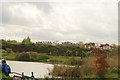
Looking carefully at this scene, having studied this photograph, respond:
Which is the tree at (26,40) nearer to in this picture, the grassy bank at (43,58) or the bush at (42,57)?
the grassy bank at (43,58)

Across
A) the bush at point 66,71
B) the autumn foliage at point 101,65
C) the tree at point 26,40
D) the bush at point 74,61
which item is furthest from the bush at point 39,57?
the autumn foliage at point 101,65

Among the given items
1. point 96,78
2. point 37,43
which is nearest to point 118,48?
point 96,78

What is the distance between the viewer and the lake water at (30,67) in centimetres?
975

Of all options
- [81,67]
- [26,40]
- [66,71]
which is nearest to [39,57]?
[26,40]

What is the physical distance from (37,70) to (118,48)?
10.5ft

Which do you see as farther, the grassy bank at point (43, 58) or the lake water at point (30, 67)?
the lake water at point (30, 67)

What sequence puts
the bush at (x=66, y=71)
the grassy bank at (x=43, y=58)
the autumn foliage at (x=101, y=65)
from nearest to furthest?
the autumn foliage at (x=101, y=65) → the bush at (x=66, y=71) → the grassy bank at (x=43, y=58)

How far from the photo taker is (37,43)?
10883 millimetres

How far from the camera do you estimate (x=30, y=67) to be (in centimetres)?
1035

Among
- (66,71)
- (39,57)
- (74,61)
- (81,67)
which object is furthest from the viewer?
(39,57)

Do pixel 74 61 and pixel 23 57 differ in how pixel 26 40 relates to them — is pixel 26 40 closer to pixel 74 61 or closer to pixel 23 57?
pixel 23 57

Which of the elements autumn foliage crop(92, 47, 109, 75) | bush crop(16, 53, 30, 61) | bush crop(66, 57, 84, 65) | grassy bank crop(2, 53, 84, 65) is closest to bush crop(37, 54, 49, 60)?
grassy bank crop(2, 53, 84, 65)

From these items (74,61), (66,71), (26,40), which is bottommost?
(66,71)

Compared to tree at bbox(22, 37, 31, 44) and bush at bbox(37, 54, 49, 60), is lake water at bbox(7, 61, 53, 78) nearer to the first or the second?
bush at bbox(37, 54, 49, 60)
